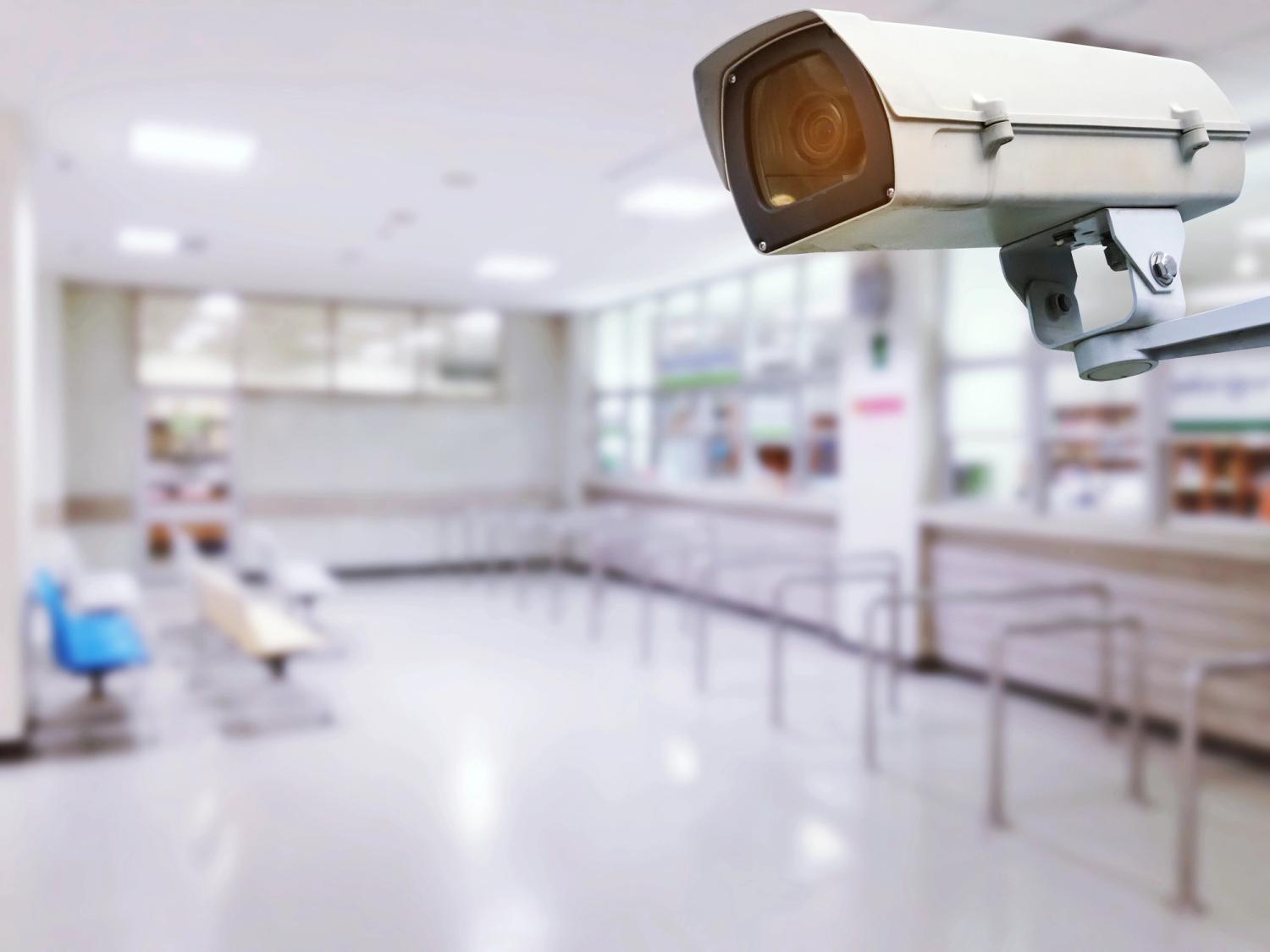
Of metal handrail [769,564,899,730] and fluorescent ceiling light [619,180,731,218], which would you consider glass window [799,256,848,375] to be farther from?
metal handrail [769,564,899,730]

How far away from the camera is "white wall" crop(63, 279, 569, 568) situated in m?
8.81

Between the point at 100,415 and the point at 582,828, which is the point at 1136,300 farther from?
the point at 100,415

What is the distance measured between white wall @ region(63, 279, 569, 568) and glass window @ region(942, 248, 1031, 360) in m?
5.73

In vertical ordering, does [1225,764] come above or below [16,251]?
below

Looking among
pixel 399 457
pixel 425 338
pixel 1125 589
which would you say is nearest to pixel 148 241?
pixel 425 338

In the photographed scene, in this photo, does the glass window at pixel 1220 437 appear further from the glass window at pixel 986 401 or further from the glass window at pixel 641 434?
the glass window at pixel 641 434

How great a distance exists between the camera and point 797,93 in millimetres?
1197

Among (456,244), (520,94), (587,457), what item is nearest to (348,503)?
(587,457)

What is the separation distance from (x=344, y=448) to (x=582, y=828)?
7.10 meters

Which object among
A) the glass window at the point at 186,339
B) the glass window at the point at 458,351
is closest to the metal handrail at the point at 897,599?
the glass window at the point at 458,351

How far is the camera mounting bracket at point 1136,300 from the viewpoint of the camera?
1.09 meters

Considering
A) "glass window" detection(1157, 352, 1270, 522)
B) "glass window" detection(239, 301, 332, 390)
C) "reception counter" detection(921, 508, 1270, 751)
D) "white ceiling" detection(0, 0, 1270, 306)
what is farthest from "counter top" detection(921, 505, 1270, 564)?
"glass window" detection(239, 301, 332, 390)

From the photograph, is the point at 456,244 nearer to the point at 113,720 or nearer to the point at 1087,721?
the point at 113,720

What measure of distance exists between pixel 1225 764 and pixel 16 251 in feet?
19.4
